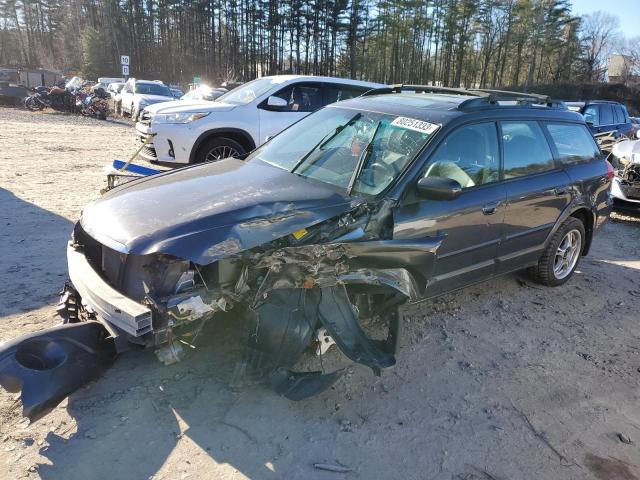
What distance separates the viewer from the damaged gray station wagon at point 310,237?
2.74 meters

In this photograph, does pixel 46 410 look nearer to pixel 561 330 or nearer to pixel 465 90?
pixel 561 330

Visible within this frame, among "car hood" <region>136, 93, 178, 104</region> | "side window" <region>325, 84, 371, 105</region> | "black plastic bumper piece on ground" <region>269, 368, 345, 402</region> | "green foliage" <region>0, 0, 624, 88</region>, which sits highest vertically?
"green foliage" <region>0, 0, 624, 88</region>

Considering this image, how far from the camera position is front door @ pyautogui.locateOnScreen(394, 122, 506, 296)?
3.46 metres

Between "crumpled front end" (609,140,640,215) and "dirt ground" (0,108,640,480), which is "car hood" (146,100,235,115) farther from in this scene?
"crumpled front end" (609,140,640,215)

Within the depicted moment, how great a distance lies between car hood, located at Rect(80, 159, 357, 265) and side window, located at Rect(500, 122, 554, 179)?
172cm

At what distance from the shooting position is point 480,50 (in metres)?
61.2

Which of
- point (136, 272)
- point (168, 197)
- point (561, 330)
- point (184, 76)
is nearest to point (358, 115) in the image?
point (168, 197)

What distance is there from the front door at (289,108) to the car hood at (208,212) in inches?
178

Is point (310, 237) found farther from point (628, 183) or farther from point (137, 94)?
point (137, 94)

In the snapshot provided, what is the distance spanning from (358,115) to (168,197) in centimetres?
173

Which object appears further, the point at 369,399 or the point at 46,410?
the point at 369,399

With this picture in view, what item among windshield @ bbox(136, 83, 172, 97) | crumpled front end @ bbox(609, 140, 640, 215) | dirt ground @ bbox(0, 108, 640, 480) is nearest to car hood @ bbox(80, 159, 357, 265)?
dirt ground @ bbox(0, 108, 640, 480)

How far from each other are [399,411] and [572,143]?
11.3 ft

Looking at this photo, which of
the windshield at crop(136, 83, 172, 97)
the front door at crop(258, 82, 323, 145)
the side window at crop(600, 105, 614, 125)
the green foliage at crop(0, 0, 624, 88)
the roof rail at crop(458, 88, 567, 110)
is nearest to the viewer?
the roof rail at crop(458, 88, 567, 110)
